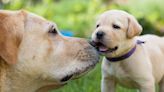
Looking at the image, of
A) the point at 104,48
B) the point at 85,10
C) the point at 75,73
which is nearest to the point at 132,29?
the point at 104,48

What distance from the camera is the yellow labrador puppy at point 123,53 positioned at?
474cm

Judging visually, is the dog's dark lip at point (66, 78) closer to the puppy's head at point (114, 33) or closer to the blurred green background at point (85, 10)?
the puppy's head at point (114, 33)

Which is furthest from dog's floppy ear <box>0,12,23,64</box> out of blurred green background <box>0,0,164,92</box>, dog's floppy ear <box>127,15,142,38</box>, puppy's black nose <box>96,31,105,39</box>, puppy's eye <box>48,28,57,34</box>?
blurred green background <box>0,0,164,92</box>

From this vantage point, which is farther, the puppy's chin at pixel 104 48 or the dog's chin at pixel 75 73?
the puppy's chin at pixel 104 48

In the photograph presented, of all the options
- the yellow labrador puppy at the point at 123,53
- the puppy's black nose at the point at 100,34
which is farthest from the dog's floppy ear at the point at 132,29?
the puppy's black nose at the point at 100,34

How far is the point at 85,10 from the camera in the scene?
10.9m

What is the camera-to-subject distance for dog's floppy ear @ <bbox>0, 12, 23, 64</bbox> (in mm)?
3625

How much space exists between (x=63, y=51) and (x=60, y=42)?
0.27 feet

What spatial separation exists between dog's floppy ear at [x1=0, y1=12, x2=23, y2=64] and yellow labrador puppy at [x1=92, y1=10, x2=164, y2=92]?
1117 mm

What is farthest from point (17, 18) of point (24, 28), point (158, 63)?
point (158, 63)

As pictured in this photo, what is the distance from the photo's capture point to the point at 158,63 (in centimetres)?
524

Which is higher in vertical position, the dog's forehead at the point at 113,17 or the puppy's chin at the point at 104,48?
the dog's forehead at the point at 113,17

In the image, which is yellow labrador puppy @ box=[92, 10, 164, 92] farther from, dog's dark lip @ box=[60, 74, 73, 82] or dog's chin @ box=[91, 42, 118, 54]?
dog's dark lip @ box=[60, 74, 73, 82]

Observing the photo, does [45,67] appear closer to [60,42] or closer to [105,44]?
[60,42]
